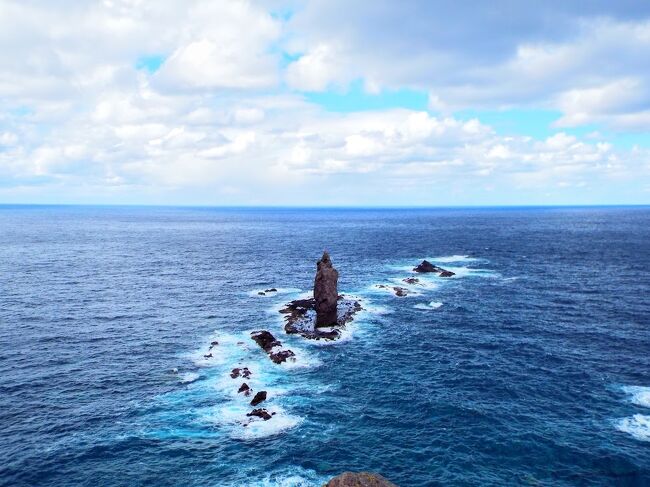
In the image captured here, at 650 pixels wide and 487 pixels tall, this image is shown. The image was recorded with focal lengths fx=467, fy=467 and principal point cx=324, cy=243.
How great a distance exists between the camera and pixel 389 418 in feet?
184

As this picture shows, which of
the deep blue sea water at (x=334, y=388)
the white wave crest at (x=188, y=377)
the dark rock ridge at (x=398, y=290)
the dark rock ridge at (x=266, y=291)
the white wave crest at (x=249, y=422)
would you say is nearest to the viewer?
the deep blue sea water at (x=334, y=388)

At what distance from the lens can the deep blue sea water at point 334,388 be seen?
4753cm

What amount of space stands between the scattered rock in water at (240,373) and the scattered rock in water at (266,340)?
322 inches

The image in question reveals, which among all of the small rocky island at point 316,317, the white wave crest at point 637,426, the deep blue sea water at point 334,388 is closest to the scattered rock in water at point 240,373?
the small rocky island at point 316,317

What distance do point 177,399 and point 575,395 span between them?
52.0m

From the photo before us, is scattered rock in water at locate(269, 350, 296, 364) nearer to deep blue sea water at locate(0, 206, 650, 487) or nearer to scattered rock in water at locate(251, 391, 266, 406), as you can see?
deep blue sea water at locate(0, 206, 650, 487)

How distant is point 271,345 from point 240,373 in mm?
10630

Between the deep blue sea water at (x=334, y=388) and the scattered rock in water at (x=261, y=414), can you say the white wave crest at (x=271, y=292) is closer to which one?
Result: the deep blue sea water at (x=334, y=388)

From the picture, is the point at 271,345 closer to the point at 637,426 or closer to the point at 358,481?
the point at 358,481

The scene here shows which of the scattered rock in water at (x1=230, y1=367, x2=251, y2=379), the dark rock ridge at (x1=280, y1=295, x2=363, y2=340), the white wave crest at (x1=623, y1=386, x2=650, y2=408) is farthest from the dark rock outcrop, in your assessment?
the white wave crest at (x1=623, y1=386, x2=650, y2=408)

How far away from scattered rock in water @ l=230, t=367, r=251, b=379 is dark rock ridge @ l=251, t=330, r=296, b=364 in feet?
18.4

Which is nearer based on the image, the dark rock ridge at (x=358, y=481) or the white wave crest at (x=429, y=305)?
the dark rock ridge at (x=358, y=481)

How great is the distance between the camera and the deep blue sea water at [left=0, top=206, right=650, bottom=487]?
4753 cm

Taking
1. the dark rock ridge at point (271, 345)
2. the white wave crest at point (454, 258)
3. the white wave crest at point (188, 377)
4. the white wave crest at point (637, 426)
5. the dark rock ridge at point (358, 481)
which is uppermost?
the dark rock ridge at point (358, 481)
